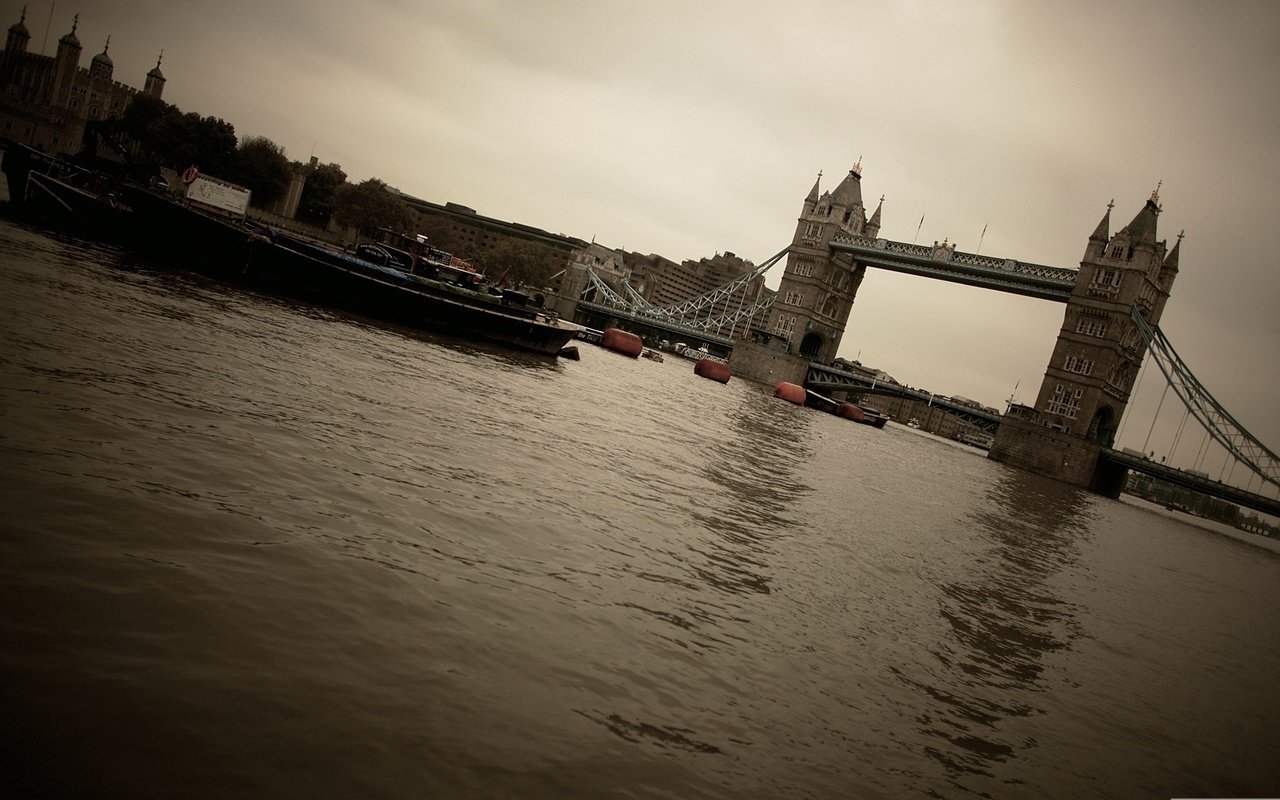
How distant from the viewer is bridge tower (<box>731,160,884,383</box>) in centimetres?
8606

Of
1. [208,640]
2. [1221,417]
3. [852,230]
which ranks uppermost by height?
[852,230]

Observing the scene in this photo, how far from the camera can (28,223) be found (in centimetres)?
2517

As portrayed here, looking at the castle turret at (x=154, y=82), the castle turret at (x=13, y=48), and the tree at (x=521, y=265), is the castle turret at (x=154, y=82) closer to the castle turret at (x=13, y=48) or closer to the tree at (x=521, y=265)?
the castle turret at (x=13, y=48)

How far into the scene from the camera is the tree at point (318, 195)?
100 m

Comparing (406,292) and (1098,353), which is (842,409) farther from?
(406,292)

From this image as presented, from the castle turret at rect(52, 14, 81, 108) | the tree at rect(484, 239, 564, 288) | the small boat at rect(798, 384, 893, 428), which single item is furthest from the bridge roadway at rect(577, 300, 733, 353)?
the castle turret at rect(52, 14, 81, 108)

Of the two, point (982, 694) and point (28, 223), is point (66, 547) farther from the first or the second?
point (28, 223)

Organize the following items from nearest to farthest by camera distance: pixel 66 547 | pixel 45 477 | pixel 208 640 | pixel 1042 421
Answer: pixel 208 640 → pixel 66 547 → pixel 45 477 → pixel 1042 421

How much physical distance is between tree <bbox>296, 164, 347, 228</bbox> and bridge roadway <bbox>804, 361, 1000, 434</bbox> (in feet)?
240

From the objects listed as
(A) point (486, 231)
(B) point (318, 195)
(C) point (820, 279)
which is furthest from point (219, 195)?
(A) point (486, 231)

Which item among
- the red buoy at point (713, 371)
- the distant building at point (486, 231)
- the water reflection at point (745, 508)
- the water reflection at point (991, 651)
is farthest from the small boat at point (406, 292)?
the distant building at point (486, 231)

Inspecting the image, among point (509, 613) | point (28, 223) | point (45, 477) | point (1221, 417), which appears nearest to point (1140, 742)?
point (509, 613)

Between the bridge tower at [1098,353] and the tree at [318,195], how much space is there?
309 ft

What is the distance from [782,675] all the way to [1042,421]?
6889 centimetres
